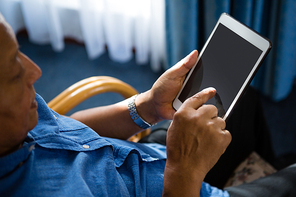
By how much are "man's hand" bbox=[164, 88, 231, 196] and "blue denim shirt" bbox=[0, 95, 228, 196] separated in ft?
0.35

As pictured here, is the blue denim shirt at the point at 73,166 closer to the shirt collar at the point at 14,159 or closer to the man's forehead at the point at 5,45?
the shirt collar at the point at 14,159

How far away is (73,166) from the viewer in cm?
62

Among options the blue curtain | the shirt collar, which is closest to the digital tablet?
the shirt collar

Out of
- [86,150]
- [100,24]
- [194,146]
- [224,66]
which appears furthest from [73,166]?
[100,24]

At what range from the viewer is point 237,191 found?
0.75 m

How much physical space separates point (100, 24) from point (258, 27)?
3.66 feet

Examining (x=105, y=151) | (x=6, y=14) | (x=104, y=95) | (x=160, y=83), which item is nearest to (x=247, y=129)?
(x=160, y=83)

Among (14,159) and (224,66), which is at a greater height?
(224,66)

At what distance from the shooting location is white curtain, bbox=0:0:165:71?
1.85 metres

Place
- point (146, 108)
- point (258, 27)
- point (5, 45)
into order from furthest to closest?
point (258, 27) → point (146, 108) → point (5, 45)

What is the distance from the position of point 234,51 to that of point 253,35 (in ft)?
0.21

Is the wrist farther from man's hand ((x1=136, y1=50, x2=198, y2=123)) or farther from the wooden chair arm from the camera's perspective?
the wooden chair arm

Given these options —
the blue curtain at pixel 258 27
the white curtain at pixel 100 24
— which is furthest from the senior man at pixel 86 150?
the white curtain at pixel 100 24

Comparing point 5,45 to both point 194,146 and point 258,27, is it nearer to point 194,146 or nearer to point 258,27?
point 194,146
